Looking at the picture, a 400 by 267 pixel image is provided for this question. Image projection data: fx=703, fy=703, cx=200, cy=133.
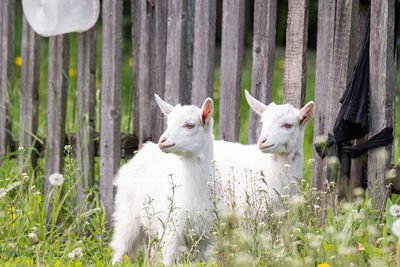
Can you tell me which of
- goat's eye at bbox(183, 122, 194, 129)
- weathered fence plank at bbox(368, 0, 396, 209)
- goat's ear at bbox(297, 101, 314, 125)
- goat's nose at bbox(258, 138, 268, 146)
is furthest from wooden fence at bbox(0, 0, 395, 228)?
goat's eye at bbox(183, 122, 194, 129)

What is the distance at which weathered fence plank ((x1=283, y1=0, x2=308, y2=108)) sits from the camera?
4.03 metres

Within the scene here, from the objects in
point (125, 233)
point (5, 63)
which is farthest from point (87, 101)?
point (125, 233)

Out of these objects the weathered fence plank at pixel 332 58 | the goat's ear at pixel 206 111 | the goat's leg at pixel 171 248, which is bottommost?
the goat's leg at pixel 171 248

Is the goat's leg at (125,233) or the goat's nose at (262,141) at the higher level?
the goat's nose at (262,141)

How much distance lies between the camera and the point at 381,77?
3717mm

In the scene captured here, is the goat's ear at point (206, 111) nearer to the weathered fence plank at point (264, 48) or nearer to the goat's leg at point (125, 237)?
the weathered fence plank at point (264, 48)

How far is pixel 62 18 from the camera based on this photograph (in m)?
5.18

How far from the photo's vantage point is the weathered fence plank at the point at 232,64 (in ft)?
14.3

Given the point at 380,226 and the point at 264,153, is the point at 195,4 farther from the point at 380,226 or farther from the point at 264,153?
the point at 380,226

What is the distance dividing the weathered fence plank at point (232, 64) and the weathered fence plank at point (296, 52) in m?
0.37

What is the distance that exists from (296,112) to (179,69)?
3.94 feet

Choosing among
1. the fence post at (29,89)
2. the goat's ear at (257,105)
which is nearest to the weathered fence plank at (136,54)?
the fence post at (29,89)

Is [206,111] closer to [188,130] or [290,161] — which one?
[188,130]

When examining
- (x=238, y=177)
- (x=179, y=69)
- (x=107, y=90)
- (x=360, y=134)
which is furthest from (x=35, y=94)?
(x=360, y=134)
